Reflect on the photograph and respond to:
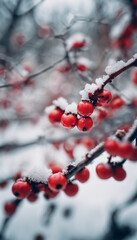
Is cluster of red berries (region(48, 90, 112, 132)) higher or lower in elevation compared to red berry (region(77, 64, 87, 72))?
lower

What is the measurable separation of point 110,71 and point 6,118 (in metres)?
4.69

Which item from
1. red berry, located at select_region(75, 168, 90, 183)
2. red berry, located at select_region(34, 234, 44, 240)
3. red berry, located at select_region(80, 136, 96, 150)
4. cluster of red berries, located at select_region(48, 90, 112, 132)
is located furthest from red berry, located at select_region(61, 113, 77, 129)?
red berry, located at select_region(34, 234, 44, 240)

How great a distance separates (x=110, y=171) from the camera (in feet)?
4.24

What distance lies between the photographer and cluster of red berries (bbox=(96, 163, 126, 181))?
128cm

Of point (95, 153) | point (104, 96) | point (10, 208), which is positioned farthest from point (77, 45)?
point (10, 208)

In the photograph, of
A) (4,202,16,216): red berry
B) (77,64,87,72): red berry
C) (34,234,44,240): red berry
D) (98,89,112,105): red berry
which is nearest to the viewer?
(98,89,112,105): red berry

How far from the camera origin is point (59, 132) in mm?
4570

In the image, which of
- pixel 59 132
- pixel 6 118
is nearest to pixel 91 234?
pixel 59 132

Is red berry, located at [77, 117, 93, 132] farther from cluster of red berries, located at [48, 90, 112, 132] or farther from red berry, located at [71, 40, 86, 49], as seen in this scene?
red berry, located at [71, 40, 86, 49]

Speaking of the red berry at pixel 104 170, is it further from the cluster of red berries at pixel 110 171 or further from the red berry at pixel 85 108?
the red berry at pixel 85 108

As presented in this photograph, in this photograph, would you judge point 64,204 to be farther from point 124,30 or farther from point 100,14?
point 100,14

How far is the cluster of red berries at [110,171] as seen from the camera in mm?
1281

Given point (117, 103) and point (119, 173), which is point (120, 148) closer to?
point (119, 173)

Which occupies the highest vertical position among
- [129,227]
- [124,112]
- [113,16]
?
[113,16]
